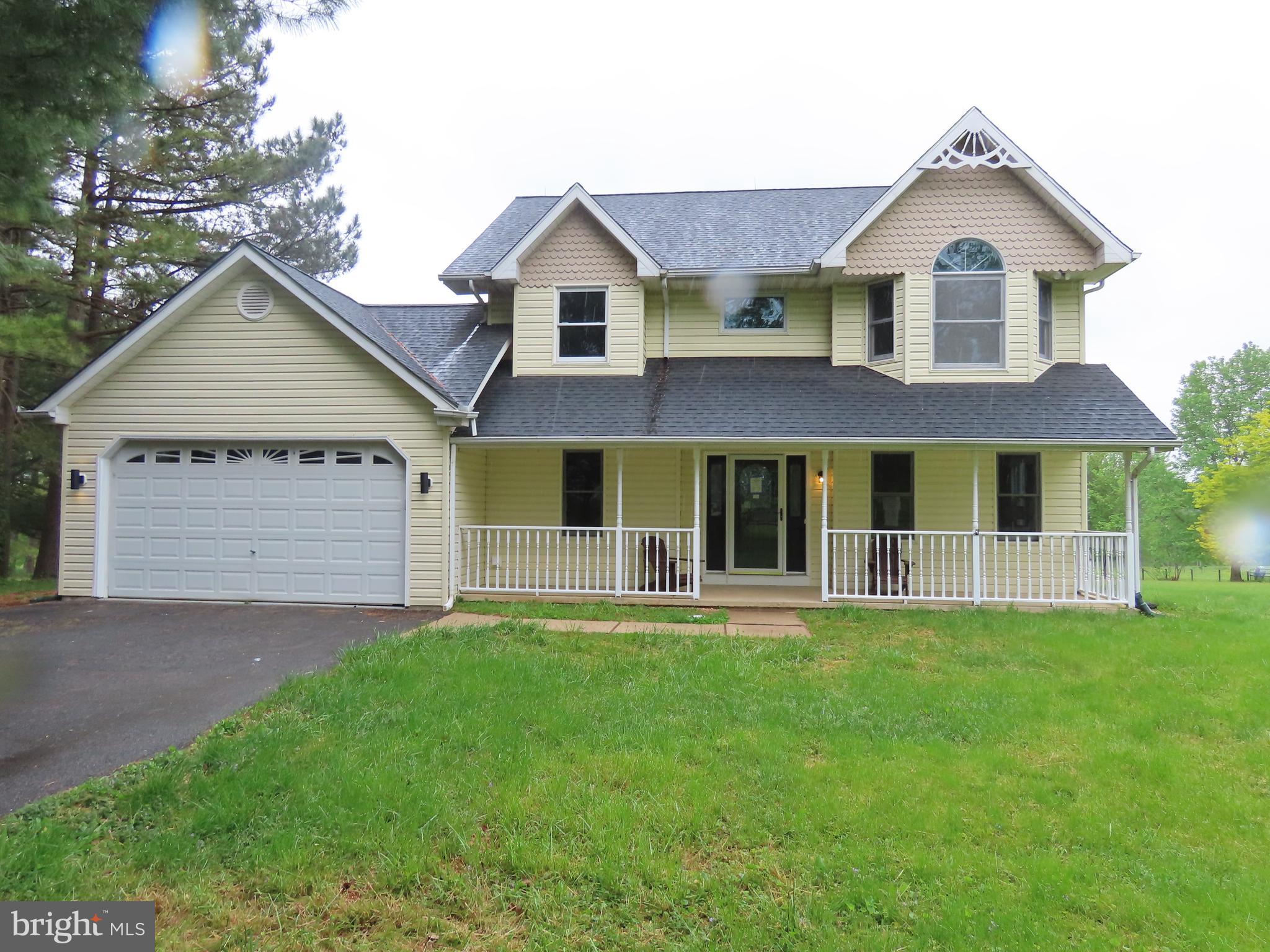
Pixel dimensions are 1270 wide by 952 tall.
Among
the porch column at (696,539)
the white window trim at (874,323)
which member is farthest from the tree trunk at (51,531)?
the white window trim at (874,323)

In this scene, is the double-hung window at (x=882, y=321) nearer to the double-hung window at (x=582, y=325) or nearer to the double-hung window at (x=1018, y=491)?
the double-hung window at (x=1018, y=491)

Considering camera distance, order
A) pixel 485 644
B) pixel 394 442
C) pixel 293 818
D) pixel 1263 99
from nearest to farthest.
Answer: pixel 293 818
pixel 485 644
pixel 394 442
pixel 1263 99

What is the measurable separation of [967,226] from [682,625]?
8178 millimetres

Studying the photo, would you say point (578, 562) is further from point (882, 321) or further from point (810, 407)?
point (882, 321)

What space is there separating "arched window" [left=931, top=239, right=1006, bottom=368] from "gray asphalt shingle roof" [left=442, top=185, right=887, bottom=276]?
1866mm

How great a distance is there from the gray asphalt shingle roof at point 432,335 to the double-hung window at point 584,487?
227cm

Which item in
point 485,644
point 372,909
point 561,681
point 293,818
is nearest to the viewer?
point 372,909

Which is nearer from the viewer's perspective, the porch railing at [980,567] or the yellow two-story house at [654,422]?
the porch railing at [980,567]

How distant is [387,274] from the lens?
77.5 metres

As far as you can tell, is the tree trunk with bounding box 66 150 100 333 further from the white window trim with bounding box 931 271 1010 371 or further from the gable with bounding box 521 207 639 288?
the white window trim with bounding box 931 271 1010 371

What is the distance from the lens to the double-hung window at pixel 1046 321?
11.1 m

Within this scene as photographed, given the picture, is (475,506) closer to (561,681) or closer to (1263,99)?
(561,681)

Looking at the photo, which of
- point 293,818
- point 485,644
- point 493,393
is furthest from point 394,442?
point 293,818

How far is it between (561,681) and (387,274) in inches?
3206
